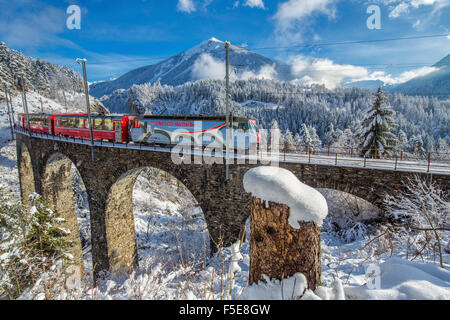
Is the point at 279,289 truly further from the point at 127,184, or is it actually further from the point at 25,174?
the point at 25,174

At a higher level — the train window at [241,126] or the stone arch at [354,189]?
the train window at [241,126]

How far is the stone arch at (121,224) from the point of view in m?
13.9

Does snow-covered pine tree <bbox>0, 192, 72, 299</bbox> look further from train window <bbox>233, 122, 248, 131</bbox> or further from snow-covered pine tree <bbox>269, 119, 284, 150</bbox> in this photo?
snow-covered pine tree <bbox>269, 119, 284, 150</bbox>

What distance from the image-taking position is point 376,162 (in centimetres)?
991

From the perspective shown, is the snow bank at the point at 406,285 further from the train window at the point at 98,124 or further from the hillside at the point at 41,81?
the hillside at the point at 41,81

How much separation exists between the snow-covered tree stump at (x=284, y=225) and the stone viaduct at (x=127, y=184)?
7.30 meters

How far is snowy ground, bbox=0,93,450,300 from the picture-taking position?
224 centimetres

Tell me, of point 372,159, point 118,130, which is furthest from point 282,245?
point 118,130

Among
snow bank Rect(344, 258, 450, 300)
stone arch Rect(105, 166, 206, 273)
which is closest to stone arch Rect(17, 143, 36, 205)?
stone arch Rect(105, 166, 206, 273)

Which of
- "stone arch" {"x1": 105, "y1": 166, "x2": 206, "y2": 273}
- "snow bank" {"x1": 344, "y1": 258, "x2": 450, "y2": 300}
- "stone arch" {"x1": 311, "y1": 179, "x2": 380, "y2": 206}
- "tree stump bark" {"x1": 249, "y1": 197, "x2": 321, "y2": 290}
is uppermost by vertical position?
"tree stump bark" {"x1": 249, "y1": 197, "x2": 321, "y2": 290}

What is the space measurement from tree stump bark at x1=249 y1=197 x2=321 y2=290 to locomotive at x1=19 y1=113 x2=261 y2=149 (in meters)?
10.4

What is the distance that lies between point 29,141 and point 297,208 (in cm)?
2679

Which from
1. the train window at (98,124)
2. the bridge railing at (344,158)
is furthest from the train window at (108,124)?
the bridge railing at (344,158)

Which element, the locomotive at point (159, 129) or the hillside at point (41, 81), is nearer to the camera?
the locomotive at point (159, 129)
